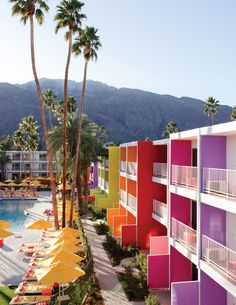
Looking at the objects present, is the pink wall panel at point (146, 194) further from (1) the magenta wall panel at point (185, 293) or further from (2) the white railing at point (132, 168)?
(1) the magenta wall panel at point (185, 293)

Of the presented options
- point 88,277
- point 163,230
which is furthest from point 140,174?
point 88,277

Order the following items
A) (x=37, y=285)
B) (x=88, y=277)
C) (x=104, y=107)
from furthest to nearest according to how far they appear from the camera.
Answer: (x=104, y=107) < (x=88, y=277) < (x=37, y=285)

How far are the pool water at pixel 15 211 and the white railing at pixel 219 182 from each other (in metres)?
25.2

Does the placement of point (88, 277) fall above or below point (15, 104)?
below

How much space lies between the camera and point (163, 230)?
79.4ft

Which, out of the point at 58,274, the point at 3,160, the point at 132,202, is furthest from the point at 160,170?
the point at 3,160

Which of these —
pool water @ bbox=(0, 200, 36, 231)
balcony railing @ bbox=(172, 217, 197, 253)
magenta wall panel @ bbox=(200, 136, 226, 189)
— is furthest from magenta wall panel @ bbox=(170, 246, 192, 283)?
pool water @ bbox=(0, 200, 36, 231)

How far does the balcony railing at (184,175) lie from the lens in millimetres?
15891

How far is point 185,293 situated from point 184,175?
537cm

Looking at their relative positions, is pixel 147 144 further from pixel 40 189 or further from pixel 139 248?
pixel 40 189

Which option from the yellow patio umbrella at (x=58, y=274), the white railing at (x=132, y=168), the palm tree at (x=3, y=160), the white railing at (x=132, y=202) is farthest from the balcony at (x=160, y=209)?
the palm tree at (x=3, y=160)

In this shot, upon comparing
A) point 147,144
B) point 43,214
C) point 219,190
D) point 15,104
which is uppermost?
point 15,104

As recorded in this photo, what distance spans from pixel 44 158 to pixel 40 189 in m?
23.5

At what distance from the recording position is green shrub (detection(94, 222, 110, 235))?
3052 cm
